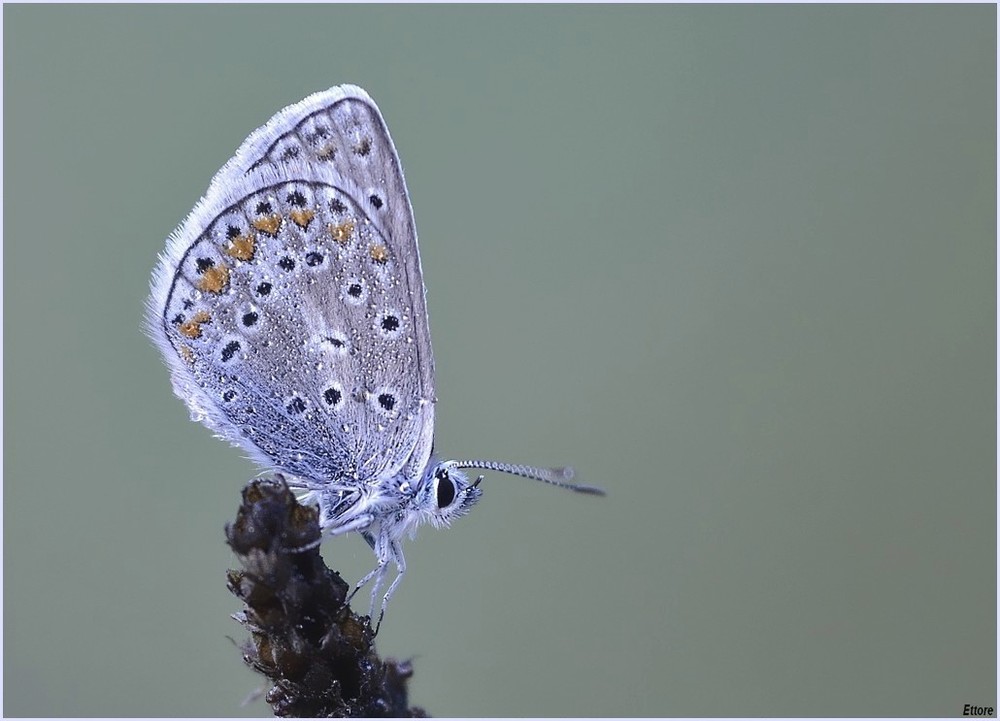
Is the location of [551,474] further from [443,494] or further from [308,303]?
[308,303]

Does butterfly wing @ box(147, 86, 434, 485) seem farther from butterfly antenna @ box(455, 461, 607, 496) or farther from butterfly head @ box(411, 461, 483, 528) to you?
butterfly antenna @ box(455, 461, 607, 496)

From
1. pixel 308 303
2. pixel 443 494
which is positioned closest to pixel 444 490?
pixel 443 494

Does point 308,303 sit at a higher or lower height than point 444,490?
higher

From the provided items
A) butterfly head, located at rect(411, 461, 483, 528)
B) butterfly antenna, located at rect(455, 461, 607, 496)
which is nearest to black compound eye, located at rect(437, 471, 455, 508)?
butterfly head, located at rect(411, 461, 483, 528)

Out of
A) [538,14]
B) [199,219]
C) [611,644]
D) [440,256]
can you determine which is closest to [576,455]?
[611,644]

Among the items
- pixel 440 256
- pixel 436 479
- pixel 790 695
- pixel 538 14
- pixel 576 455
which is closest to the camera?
pixel 436 479

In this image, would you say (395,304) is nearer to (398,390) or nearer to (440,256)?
(398,390)

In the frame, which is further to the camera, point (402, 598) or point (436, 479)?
point (402, 598)
